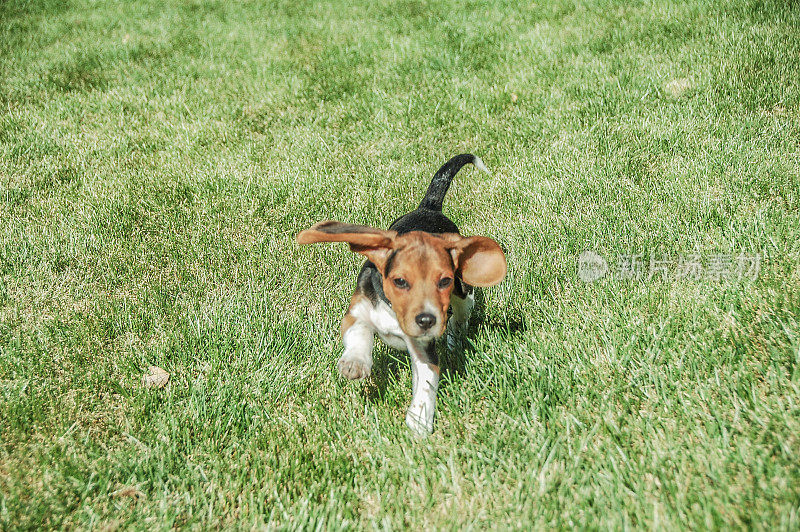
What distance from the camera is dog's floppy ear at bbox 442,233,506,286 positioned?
254cm

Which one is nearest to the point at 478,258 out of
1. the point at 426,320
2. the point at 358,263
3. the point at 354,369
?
the point at 426,320

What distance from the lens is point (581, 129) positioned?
541cm

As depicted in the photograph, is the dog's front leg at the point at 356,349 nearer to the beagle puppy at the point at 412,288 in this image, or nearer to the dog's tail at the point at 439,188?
the beagle puppy at the point at 412,288

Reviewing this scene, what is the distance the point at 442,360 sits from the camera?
10.4 ft

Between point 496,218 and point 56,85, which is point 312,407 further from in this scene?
point 56,85

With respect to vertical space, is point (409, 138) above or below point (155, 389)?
above

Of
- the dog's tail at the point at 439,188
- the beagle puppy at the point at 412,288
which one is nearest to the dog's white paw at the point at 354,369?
the beagle puppy at the point at 412,288

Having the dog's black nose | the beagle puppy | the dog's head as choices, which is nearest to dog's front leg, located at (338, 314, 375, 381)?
the beagle puppy

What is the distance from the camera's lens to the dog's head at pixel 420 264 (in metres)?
2.35

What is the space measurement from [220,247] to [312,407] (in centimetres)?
175

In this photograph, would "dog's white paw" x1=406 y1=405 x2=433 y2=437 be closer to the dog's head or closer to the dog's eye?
the dog's head

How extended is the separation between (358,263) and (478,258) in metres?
1.50

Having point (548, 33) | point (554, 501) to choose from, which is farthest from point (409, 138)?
point (554, 501)

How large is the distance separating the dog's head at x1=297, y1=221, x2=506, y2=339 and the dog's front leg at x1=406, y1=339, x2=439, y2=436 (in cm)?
31
